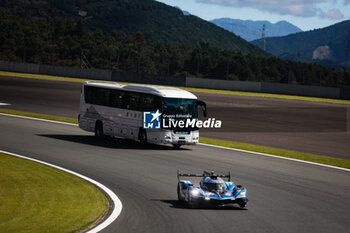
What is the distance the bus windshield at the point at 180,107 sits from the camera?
24.9 m

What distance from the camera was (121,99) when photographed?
26797 mm

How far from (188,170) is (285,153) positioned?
A: 7.77 meters

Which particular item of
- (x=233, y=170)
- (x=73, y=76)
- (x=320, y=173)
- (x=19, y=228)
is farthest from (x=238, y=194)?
(x=73, y=76)

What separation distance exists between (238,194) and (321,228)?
2.04 meters

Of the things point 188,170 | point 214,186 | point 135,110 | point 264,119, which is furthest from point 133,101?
point 264,119

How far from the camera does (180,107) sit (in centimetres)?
2519

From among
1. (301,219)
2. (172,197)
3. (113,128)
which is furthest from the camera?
(113,128)

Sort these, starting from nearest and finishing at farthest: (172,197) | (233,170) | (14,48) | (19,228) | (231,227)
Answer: (19,228) → (231,227) → (172,197) → (233,170) → (14,48)

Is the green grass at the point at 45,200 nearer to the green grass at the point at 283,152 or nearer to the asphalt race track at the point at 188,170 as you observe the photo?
the asphalt race track at the point at 188,170

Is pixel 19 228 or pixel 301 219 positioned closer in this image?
pixel 19 228

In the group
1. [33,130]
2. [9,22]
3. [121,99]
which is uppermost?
[9,22]

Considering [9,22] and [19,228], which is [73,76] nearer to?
[9,22]

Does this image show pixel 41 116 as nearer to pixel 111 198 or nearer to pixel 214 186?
pixel 111 198

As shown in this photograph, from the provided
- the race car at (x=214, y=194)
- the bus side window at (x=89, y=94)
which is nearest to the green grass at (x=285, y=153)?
the bus side window at (x=89, y=94)
